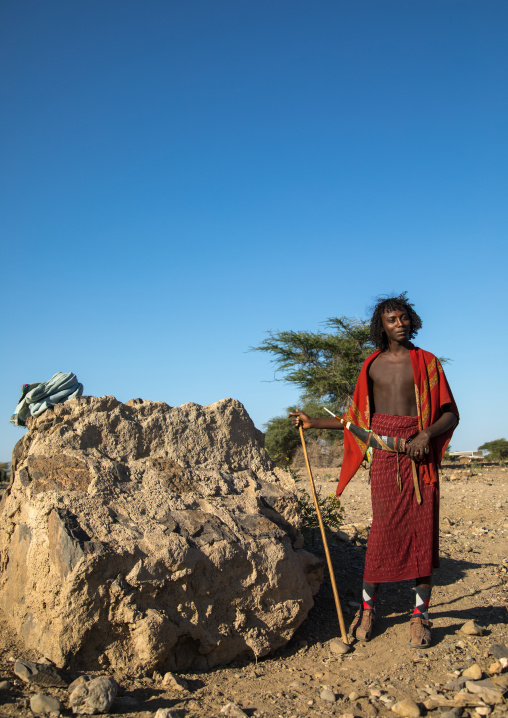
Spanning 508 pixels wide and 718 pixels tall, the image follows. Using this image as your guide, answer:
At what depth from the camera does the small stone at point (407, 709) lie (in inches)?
101

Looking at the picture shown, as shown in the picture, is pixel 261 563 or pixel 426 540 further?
pixel 426 540

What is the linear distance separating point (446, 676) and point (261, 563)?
1138 mm

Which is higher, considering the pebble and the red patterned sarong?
the red patterned sarong

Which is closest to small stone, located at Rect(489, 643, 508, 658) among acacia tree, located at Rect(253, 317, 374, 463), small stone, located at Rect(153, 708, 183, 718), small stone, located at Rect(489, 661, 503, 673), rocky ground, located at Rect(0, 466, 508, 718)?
rocky ground, located at Rect(0, 466, 508, 718)

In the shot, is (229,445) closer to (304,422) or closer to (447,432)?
(304,422)

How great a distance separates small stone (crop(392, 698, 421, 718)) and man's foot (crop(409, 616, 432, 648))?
72 centimetres

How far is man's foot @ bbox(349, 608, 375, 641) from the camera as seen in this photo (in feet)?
11.4

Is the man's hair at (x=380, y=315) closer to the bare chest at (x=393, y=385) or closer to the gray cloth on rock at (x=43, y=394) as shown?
the bare chest at (x=393, y=385)

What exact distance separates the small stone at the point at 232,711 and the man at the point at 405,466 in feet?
3.94

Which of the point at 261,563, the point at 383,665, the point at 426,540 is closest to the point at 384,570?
the point at 426,540

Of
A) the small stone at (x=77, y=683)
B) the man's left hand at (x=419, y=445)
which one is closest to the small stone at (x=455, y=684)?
the man's left hand at (x=419, y=445)

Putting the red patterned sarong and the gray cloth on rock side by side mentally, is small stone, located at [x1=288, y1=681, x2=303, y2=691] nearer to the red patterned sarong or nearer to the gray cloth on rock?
the red patterned sarong

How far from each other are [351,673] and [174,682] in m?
0.97

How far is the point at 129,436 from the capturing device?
3.60 m
